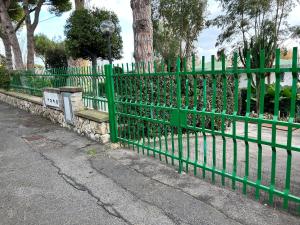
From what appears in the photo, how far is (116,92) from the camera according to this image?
16.0 feet

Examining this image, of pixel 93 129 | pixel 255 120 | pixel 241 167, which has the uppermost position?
pixel 255 120

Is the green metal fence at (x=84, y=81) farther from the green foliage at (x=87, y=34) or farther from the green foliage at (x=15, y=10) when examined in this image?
the green foliage at (x=15, y=10)

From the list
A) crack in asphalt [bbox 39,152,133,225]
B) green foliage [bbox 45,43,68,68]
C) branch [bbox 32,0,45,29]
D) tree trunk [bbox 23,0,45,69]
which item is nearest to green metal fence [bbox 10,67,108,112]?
crack in asphalt [bbox 39,152,133,225]

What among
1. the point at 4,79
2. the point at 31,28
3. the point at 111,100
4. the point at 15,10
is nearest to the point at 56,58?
the point at 15,10

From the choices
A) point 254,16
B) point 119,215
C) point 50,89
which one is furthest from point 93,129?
point 254,16

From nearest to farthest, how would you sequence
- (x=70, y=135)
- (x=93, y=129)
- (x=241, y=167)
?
(x=241, y=167) < (x=93, y=129) < (x=70, y=135)

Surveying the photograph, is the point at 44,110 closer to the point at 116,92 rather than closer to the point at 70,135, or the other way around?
the point at 70,135

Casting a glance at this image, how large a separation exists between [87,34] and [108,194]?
1168 cm

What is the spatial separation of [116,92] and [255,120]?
291cm

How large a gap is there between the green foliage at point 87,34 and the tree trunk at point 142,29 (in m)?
8.01

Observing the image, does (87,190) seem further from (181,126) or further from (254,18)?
(254,18)

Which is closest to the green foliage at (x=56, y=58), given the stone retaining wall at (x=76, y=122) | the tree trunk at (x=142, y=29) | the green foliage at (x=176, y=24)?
the green foliage at (x=176, y=24)

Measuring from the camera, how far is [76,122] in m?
6.20

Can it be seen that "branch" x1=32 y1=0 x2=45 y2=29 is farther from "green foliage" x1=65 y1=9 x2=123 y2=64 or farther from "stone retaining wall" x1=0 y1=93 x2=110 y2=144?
"stone retaining wall" x1=0 y1=93 x2=110 y2=144
